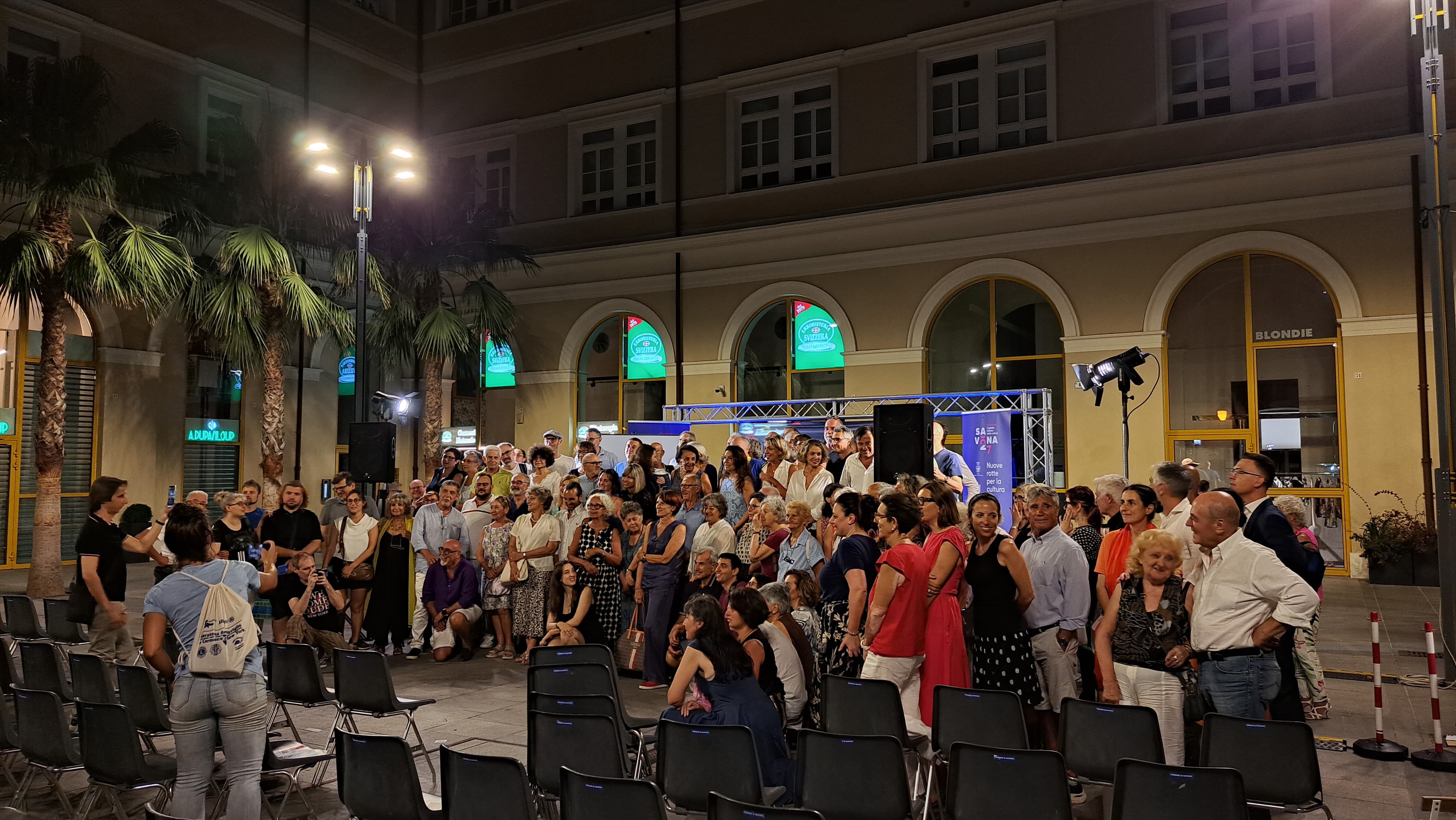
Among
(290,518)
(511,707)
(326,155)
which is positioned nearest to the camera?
(511,707)

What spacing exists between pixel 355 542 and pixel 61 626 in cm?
247

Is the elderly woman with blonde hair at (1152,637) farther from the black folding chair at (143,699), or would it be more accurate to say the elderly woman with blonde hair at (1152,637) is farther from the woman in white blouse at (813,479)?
the black folding chair at (143,699)

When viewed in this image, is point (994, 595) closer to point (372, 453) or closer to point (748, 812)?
point (748, 812)

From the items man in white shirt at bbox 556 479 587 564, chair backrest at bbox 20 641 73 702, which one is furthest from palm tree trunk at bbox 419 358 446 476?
chair backrest at bbox 20 641 73 702

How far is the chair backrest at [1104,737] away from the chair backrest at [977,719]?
0.22 metres

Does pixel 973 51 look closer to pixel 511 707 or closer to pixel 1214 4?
pixel 1214 4

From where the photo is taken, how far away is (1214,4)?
14609 mm

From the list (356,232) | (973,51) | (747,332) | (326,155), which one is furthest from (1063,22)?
(356,232)

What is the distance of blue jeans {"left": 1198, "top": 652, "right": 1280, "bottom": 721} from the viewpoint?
16.0ft

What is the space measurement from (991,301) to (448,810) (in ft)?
44.7

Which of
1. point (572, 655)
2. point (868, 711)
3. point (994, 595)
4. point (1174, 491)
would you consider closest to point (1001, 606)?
point (994, 595)

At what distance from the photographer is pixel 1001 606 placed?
5.74 metres

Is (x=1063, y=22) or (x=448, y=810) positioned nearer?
(x=448, y=810)

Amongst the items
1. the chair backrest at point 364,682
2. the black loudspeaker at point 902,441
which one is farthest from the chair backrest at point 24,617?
the black loudspeaker at point 902,441
